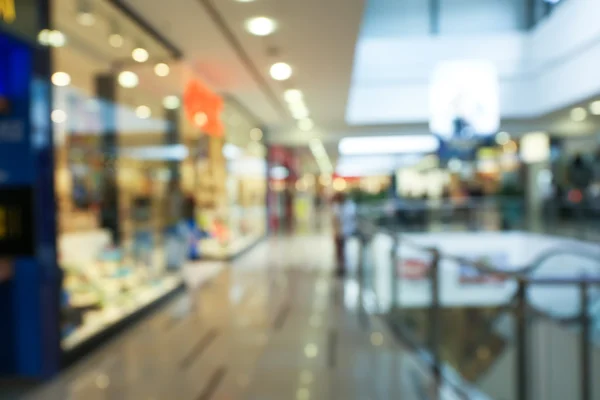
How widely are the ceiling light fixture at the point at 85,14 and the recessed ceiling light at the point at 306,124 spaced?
8.46m

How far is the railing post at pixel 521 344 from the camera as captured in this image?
3.01 metres

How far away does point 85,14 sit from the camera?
5.41m

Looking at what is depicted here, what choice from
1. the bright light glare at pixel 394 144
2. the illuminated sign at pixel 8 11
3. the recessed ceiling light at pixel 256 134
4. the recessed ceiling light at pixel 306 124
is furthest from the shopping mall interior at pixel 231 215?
the bright light glare at pixel 394 144

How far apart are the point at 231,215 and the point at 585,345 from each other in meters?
10.0

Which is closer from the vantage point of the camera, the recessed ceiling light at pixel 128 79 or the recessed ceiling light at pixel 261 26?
the recessed ceiling light at pixel 261 26

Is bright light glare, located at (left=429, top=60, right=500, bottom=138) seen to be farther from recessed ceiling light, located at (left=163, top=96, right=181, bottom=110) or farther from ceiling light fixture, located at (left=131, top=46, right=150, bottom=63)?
ceiling light fixture, located at (left=131, top=46, right=150, bottom=63)

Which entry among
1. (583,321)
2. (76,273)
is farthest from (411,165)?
(583,321)

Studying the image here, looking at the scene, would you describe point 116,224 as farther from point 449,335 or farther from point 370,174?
point 370,174

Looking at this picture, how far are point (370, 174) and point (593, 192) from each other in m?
14.4

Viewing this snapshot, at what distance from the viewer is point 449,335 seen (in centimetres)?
498

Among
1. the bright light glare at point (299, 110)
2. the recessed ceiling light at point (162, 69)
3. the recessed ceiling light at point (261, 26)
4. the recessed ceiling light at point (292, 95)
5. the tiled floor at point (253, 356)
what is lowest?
the tiled floor at point (253, 356)

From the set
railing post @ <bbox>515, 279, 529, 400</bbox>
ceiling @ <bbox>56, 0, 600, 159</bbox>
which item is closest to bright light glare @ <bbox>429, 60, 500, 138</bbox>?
ceiling @ <bbox>56, 0, 600, 159</bbox>

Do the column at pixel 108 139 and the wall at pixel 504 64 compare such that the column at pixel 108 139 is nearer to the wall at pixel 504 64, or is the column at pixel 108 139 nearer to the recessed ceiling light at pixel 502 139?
the wall at pixel 504 64

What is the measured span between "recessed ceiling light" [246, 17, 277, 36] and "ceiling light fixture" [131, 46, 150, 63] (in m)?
1.32
